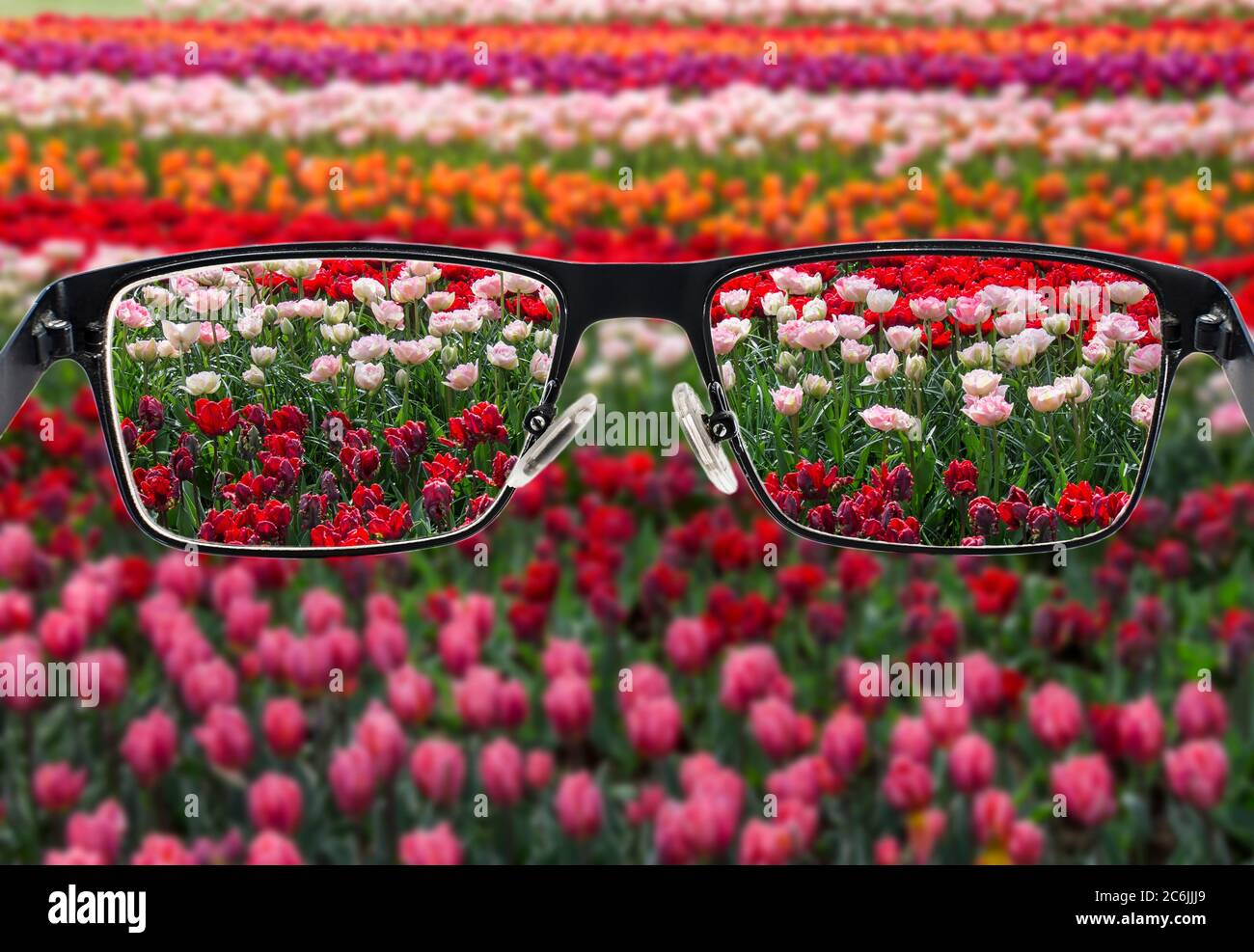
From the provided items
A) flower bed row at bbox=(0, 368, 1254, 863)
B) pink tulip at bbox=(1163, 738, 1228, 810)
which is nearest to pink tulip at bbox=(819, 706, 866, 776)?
flower bed row at bbox=(0, 368, 1254, 863)

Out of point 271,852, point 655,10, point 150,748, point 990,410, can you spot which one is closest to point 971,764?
point 990,410

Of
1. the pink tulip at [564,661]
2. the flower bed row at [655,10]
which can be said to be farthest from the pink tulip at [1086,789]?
the flower bed row at [655,10]

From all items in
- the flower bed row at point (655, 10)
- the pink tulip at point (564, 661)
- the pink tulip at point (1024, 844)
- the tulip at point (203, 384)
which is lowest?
the pink tulip at point (1024, 844)

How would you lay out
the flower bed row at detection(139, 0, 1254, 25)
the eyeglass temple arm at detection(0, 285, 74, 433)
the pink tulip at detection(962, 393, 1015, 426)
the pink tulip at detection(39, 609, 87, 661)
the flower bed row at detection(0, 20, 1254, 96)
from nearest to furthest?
the eyeglass temple arm at detection(0, 285, 74, 433)
the pink tulip at detection(962, 393, 1015, 426)
the pink tulip at detection(39, 609, 87, 661)
the flower bed row at detection(0, 20, 1254, 96)
the flower bed row at detection(139, 0, 1254, 25)

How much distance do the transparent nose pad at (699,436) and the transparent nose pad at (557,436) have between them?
65 millimetres

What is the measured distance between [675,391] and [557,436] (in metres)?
0.10

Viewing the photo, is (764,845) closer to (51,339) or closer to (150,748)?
(150,748)

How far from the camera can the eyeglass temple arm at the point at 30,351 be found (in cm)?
83

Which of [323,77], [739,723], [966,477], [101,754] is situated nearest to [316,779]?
[101,754]

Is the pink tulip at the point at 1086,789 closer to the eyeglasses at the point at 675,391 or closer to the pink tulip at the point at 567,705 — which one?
the eyeglasses at the point at 675,391

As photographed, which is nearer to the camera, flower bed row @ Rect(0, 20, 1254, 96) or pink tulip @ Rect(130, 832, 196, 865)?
pink tulip @ Rect(130, 832, 196, 865)

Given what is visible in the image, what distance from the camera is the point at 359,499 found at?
0.93 m

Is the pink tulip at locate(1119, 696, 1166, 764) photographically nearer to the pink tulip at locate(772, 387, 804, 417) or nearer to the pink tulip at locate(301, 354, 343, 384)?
the pink tulip at locate(772, 387, 804, 417)

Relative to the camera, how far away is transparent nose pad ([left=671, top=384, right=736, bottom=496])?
90 cm
